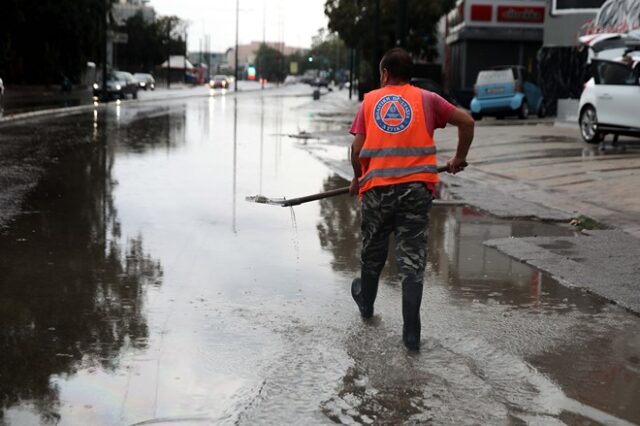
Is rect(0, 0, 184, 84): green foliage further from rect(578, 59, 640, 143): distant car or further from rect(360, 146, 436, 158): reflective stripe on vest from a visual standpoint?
rect(360, 146, 436, 158): reflective stripe on vest

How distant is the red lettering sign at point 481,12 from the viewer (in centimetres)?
4256

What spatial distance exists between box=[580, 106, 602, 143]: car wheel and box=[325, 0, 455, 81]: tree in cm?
3175

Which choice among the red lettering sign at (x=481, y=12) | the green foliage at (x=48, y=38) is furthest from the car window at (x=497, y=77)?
the green foliage at (x=48, y=38)

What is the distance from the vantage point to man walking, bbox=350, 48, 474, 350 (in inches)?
217

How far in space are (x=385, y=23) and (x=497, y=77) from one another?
24.7 m

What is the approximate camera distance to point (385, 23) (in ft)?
181

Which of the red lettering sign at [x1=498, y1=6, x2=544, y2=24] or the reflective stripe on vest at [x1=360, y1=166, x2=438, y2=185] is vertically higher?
the red lettering sign at [x1=498, y1=6, x2=544, y2=24]

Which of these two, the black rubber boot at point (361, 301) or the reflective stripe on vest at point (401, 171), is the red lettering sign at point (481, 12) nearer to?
the black rubber boot at point (361, 301)

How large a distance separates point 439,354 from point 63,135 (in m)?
18.5

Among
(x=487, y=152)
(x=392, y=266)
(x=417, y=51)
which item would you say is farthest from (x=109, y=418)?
(x=417, y=51)

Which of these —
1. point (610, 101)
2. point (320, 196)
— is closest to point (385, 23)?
point (610, 101)

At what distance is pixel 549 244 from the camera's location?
8914mm

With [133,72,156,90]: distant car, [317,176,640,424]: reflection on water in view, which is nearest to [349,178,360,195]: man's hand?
[317,176,640,424]: reflection on water

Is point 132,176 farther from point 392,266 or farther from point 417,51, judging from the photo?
point 417,51
